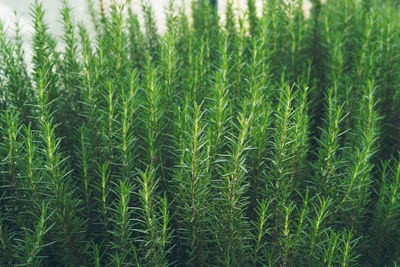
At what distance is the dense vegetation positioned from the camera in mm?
833

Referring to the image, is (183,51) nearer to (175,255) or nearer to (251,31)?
(251,31)

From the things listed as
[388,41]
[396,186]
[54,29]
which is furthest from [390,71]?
[54,29]

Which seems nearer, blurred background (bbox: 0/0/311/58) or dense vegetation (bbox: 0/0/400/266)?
dense vegetation (bbox: 0/0/400/266)

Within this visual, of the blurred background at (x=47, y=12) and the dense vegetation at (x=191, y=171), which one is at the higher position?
the blurred background at (x=47, y=12)

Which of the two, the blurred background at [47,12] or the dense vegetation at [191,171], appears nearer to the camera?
the dense vegetation at [191,171]

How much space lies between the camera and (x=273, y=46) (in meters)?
1.39

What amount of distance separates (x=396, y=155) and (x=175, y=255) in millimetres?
734

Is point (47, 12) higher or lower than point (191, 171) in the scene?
higher

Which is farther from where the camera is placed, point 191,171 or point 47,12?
point 47,12

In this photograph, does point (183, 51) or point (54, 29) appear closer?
point (183, 51)

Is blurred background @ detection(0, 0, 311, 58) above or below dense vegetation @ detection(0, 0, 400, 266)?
above

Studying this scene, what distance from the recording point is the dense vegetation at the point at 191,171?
83 centimetres

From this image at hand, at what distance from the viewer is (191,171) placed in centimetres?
83

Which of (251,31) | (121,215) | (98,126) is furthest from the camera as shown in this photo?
(251,31)
